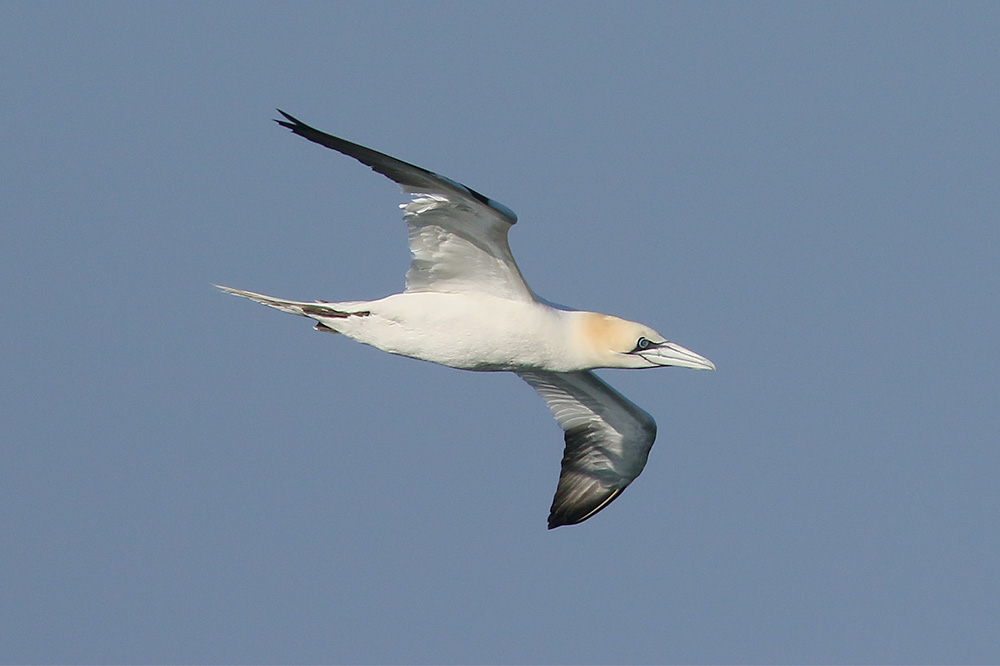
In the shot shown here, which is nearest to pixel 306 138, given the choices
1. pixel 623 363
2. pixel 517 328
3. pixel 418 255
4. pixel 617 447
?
pixel 418 255

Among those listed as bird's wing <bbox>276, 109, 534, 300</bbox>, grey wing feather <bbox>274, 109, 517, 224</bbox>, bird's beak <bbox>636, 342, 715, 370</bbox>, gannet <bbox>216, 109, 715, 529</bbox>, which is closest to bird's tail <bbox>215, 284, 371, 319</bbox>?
gannet <bbox>216, 109, 715, 529</bbox>

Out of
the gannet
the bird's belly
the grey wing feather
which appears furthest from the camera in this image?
the bird's belly

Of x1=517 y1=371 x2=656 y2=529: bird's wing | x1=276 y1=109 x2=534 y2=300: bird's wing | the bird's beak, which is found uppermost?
x1=276 y1=109 x2=534 y2=300: bird's wing

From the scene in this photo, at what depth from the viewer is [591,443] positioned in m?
14.7

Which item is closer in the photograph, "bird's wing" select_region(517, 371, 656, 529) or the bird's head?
the bird's head

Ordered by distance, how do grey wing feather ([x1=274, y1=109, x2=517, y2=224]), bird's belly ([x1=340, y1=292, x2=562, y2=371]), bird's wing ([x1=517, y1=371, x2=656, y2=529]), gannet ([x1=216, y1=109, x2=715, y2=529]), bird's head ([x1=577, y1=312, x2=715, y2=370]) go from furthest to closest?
bird's wing ([x1=517, y1=371, x2=656, y2=529]), bird's head ([x1=577, y1=312, x2=715, y2=370]), bird's belly ([x1=340, y1=292, x2=562, y2=371]), gannet ([x1=216, y1=109, x2=715, y2=529]), grey wing feather ([x1=274, y1=109, x2=517, y2=224])

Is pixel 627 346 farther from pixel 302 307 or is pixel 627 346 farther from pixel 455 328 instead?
pixel 302 307

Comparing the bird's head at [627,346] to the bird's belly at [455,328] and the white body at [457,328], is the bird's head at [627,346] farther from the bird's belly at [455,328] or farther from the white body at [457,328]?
the bird's belly at [455,328]

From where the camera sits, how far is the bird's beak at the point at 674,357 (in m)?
12.3

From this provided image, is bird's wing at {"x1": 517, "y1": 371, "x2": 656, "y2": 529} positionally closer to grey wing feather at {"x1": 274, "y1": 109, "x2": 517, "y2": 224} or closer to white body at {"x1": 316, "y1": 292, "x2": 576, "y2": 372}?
white body at {"x1": 316, "y1": 292, "x2": 576, "y2": 372}

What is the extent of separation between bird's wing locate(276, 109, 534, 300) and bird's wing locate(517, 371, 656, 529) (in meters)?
2.54

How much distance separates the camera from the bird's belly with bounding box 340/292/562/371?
11.9 m

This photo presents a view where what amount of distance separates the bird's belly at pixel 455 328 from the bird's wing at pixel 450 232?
120 millimetres

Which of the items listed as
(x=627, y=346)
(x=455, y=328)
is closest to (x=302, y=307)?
(x=455, y=328)
